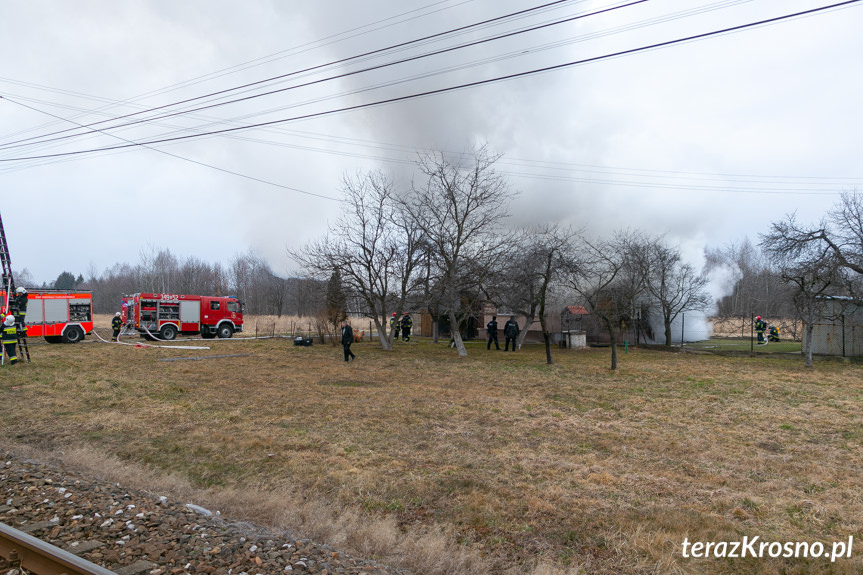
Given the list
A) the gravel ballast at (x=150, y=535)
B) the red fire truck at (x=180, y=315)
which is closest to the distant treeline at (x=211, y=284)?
the red fire truck at (x=180, y=315)

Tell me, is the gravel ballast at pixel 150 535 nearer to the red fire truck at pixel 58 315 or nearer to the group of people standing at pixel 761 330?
the red fire truck at pixel 58 315

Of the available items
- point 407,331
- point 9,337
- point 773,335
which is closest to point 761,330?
point 773,335

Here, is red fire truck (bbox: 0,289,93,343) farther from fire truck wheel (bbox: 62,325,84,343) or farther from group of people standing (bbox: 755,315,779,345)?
group of people standing (bbox: 755,315,779,345)

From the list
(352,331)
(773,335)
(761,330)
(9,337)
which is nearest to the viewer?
(9,337)

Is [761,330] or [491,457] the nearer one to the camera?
[491,457]

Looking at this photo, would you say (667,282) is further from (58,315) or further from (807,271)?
(58,315)

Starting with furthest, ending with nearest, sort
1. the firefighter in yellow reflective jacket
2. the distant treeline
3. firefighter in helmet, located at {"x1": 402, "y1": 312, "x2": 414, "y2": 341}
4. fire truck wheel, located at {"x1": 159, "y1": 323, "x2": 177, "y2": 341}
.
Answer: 1. the distant treeline
2. firefighter in helmet, located at {"x1": 402, "y1": 312, "x2": 414, "y2": 341}
3. fire truck wheel, located at {"x1": 159, "y1": 323, "x2": 177, "y2": 341}
4. the firefighter in yellow reflective jacket

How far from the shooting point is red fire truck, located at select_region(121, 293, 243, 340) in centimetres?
2898

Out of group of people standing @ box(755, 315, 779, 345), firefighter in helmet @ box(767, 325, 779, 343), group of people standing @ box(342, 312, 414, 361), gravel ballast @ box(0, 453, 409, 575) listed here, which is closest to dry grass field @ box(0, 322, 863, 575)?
gravel ballast @ box(0, 453, 409, 575)

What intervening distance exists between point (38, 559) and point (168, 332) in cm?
2858

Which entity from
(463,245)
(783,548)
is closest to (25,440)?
(783,548)

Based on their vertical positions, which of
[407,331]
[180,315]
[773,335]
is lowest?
[773,335]

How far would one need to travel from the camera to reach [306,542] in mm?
4312

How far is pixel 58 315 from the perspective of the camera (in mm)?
25406
